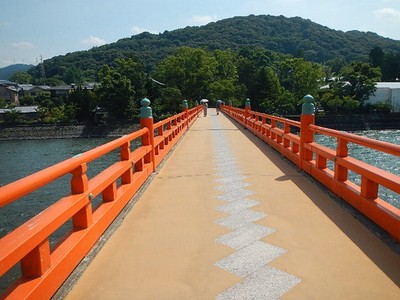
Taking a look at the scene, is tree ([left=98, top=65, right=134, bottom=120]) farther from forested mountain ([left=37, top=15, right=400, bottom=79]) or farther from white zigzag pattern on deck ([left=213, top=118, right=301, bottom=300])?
forested mountain ([left=37, top=15, right=400, bottom=79])

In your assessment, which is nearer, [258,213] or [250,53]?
[258,213]

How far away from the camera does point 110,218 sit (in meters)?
4.20

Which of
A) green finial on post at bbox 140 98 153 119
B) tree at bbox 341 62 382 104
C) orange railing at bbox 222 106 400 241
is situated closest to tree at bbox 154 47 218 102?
tree at bbox 341 62 382 104

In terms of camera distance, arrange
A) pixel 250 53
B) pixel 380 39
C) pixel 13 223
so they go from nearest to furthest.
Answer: pixel 13 223, pixel 250 53, pixel 380 39

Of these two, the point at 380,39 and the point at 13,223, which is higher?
the point at 380,39

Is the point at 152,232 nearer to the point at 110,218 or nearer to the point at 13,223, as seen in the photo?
the point at 110,218

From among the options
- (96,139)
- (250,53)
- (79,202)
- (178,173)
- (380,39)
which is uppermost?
(380,39)

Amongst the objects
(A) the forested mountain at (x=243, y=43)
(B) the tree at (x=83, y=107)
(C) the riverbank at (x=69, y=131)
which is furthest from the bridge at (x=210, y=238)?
(A) the forested mountain at (x=243, y=43)

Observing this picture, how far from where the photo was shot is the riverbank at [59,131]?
221ft

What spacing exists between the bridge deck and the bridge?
0.04 feet

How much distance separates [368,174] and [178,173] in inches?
161

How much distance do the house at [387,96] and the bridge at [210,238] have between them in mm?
68926

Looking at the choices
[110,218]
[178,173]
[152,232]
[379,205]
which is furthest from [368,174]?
[178,173]

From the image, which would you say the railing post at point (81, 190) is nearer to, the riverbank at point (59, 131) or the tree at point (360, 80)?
the riverbank at point (59, 131)
